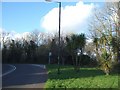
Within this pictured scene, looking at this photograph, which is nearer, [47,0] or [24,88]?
[24,88]

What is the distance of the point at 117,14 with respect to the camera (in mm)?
37969

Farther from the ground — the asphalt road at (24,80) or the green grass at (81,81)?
the green grass at (81,81)

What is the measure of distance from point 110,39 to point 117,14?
8.97 metres

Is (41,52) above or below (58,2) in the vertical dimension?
below

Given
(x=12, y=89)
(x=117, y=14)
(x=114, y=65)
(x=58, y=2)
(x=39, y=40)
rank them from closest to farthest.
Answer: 1. (x=12, y=89)
2. (x=114, y=65)
3. (x=58, y=2)
4. (x=117, y=14)
5. (x=39, y=40)

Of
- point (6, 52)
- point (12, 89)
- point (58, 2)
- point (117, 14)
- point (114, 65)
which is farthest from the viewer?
point (6, 52)

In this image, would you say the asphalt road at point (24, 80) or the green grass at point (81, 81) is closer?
the green grass at point (81, 81)

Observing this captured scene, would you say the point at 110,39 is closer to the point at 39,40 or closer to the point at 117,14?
the point at 117,14

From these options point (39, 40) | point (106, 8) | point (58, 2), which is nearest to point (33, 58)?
point (39, 40)

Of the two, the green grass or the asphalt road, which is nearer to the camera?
the green grass

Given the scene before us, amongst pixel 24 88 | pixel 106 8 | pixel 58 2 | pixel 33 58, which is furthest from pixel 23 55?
pixel 24 88

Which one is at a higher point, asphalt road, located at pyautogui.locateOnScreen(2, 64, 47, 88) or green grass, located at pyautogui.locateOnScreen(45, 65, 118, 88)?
green grass, located at pyautogui.locateOnScreen(45, 65, 118, 88)

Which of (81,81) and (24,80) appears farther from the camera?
(24,80)

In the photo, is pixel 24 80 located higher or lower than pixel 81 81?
lower
